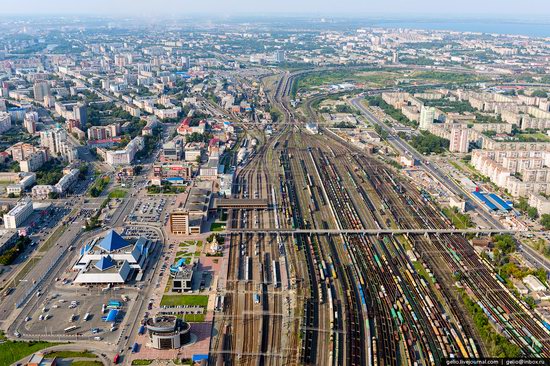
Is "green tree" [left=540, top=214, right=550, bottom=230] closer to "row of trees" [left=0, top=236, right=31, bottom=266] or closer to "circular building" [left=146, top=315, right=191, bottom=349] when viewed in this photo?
"circular building" [left=146, top=315, right=191, bottom=349]

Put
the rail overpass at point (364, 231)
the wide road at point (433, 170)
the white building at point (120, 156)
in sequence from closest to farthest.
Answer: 1. the rail overpass at point (364, 231)
2. the wide road at point (433, 170)
3. the white building at point (120, 156)

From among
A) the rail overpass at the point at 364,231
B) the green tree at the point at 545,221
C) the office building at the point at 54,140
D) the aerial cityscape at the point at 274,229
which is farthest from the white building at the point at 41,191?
the green tree at the point at 545,221

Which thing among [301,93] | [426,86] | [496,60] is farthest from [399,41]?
[301,93]

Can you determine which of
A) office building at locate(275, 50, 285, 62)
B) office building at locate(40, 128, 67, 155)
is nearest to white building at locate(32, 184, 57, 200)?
office building at locate(40, 128, 67, 155)

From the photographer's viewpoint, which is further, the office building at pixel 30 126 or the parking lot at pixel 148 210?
the office building at pixel 30 126

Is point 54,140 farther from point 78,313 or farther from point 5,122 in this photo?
point 78,313

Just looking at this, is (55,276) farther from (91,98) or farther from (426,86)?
(426,86)

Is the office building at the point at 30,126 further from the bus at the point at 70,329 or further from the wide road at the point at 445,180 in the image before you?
the bus at the point at 70,329

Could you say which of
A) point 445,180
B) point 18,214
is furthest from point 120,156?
point 445,180
